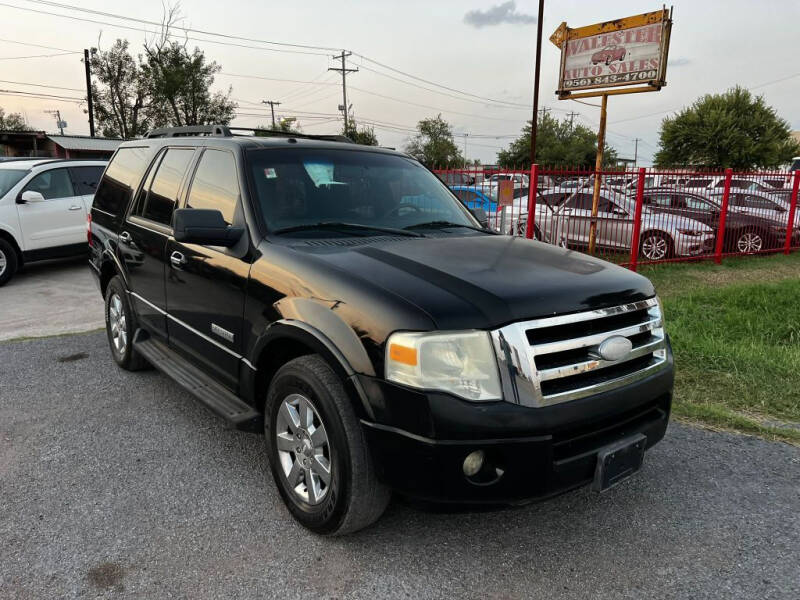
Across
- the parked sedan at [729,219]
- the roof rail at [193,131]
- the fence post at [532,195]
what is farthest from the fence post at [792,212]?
the roof rail at [193,131]

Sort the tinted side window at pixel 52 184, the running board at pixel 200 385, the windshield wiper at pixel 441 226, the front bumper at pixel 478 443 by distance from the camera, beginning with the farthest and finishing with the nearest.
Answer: the tinted side window at pixel 52 184 < the windshield wiper at pixel 441 226 < the running board at pixel 200 385 < the front bumper at pixel 478 443

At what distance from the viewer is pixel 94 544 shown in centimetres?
265

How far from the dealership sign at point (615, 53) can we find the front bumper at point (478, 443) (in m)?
11.7

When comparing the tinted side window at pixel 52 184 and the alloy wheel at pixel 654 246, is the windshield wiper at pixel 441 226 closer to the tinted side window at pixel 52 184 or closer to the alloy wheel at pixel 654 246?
the alloy wheel at pixel 654 246

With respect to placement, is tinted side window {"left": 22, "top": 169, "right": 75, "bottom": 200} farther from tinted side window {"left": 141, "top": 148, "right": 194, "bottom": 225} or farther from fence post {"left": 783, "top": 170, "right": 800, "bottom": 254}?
fence post {"left": 783, "top": 170, "right": 800, "bottom": 254}

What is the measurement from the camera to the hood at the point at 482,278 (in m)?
2.28

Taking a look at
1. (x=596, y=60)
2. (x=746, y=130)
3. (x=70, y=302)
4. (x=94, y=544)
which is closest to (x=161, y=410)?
(x=94, y=544)

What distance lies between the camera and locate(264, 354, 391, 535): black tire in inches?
93.6

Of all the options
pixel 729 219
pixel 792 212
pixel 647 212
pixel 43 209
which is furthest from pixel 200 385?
pixel 792 212

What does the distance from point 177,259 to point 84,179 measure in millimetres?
7705

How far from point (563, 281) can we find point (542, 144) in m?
66.7

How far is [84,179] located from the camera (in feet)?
32.7

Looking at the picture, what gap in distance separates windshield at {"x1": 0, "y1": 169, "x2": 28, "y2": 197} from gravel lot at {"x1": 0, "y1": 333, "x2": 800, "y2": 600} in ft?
22.8

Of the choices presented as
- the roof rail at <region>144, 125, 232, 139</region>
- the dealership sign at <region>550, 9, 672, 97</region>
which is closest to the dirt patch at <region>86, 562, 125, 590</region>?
the roof rail at <region>144, 125, 232, 139</region>
